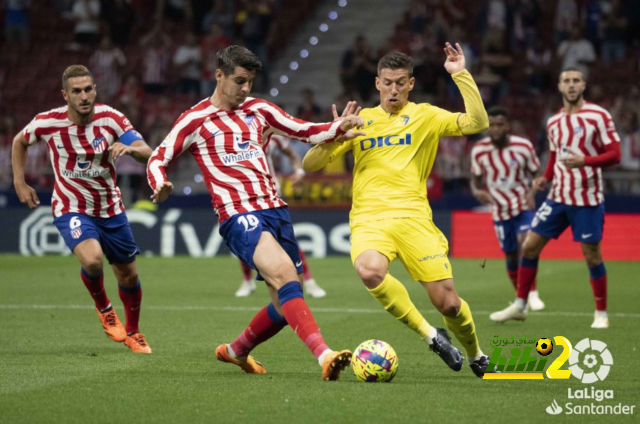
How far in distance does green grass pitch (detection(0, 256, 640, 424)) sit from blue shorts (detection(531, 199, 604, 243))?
84cm

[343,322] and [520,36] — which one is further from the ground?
[520,36]

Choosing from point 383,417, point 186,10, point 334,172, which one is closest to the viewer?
point 383,417

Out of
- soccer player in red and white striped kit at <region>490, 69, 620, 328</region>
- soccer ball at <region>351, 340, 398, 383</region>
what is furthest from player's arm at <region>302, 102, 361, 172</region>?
soccer player in red and white striped kit at <region>490, 69, 620, 328</region>

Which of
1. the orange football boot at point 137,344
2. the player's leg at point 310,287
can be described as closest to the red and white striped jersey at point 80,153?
the orange football boot at point 137,344

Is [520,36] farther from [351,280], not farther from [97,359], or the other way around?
[97,359]

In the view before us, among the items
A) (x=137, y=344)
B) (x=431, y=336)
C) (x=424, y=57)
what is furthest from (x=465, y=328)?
(x=424, y=57)

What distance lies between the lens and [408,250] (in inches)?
277

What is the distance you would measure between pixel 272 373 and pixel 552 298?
6035 millimetres

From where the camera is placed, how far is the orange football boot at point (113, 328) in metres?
8.65

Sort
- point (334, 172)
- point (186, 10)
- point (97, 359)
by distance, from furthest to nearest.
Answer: point (186, 10) < point (334, 172) < point (97, 359)

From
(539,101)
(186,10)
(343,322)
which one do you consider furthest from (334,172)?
(343,322)

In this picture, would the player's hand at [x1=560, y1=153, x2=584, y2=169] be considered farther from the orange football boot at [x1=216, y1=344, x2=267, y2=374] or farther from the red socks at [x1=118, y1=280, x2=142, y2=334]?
the red socks at [x1=118, y1=280, x2=142, y2=334]

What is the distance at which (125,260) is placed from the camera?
28.8 ft

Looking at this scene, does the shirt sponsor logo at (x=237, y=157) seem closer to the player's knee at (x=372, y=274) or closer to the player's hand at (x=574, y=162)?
the player's knee at (x=372, y=274)
